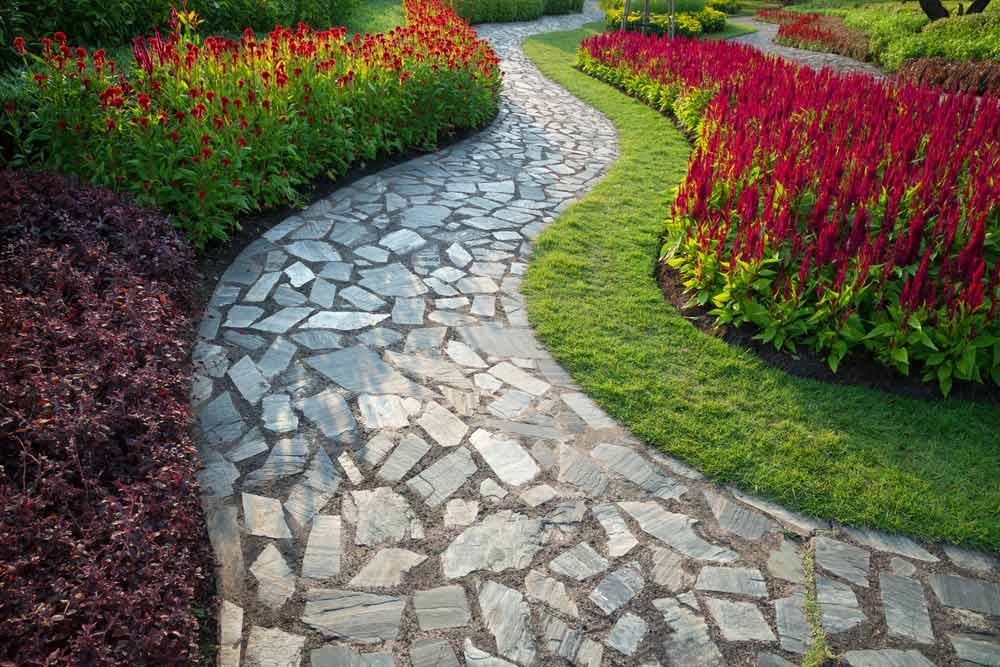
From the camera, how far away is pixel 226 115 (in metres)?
5.41

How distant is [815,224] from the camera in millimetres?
4719

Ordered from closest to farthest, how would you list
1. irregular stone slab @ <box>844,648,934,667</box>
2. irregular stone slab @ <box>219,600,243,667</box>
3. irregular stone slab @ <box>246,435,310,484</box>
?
irregular stone slab @ <box>219,600,243,667</box>
irregular stone slab @ <box>844,648,934,667</box>
irregular stone slab @ <box>246,435,310,484</box>

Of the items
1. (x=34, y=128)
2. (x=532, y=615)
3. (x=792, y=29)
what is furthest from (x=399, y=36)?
(x=792, y=29)

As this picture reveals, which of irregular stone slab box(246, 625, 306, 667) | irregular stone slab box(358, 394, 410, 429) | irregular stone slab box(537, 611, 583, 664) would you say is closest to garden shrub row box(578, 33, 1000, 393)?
irregular stone slab box(358, 394, 410, 429)

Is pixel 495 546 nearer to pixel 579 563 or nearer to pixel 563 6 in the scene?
pixel 579 563

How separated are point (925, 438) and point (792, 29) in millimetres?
19415

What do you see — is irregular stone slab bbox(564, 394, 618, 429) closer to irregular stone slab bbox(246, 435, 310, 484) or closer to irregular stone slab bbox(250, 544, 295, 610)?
irregular stone slab bbox(246, 435, 310, 484)

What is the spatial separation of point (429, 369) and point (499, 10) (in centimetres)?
1946

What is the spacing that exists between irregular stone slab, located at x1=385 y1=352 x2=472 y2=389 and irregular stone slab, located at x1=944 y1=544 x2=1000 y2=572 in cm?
251

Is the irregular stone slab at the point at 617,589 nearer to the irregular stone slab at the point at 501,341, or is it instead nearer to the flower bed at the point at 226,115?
the irregular stone slab at the point at 501,341

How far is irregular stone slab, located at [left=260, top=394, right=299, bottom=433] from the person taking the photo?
3621 millimetres

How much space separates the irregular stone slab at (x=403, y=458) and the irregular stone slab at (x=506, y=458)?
0.90 ft

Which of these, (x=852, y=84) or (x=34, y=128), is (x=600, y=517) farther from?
(x=852, y=84)

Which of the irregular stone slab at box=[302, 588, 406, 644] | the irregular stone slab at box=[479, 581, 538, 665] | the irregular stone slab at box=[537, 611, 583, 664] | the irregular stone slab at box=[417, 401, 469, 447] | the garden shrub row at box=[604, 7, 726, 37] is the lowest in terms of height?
the irregular stone slab at box=[537, 611, 583, 664]
